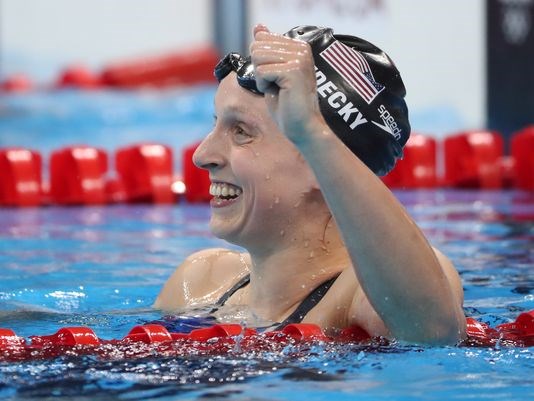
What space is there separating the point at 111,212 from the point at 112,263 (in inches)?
85.6

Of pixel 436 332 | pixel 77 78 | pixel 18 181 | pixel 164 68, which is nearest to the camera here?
pixel 436 332

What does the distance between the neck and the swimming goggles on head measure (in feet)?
1.15

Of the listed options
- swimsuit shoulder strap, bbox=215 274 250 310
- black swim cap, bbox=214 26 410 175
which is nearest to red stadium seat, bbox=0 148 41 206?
swimsuit shoulder strap, bbox=215 274 250 310

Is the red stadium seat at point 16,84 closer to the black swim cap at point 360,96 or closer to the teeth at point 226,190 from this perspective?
the teeth at point 226,190

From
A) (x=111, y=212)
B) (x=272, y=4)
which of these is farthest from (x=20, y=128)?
(x=111, y=212)

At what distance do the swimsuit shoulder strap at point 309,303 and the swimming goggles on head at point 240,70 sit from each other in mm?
467

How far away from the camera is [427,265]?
7.06 ft

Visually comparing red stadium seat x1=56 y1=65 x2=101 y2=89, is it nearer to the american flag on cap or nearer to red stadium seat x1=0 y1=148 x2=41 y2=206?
red stadium seat x1=0 y1=148 x2=41 y2=206

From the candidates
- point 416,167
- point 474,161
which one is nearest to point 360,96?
point 416,167

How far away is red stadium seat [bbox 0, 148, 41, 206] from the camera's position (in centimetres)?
722

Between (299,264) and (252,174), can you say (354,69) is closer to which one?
(252,174)

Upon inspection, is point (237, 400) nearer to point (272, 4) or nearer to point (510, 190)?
point (510, 190)

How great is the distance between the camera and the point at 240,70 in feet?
8.52

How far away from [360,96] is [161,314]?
1.01 m
